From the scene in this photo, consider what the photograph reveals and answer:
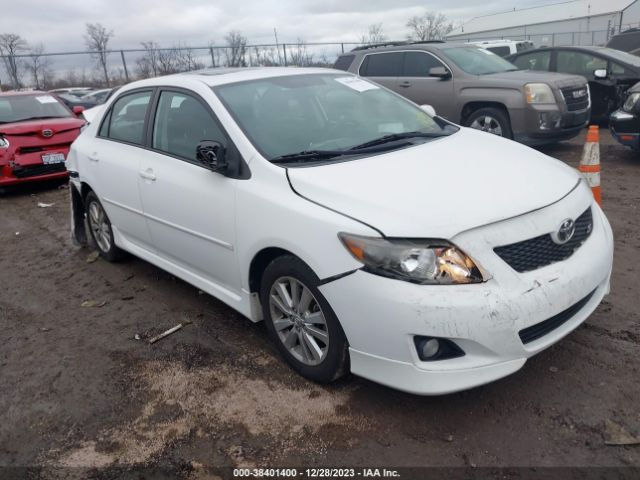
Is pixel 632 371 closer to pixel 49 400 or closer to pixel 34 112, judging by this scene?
pixel 49 400

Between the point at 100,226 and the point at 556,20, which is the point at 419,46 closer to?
the point at 100,226

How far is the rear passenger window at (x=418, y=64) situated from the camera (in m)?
9.02

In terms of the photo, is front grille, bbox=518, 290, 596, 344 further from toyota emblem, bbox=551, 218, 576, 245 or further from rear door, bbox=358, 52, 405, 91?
rear door, bbox=358, 52, 405, 91

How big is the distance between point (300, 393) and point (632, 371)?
1.82 meters

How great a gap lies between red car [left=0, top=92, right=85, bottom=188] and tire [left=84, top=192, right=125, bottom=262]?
12.2 ft

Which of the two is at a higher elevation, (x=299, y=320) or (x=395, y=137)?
(x=395, y=137)

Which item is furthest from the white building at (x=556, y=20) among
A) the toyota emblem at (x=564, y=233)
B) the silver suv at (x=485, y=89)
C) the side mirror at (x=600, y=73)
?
the toyota emblem at (x=564, y=233)

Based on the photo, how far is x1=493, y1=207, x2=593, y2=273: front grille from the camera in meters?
2.56

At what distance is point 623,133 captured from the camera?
294 inches

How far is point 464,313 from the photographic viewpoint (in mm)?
2428

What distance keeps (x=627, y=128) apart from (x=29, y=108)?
9.27 metres

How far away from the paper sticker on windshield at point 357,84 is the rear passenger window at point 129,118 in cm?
152

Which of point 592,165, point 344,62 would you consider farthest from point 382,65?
point 592,165

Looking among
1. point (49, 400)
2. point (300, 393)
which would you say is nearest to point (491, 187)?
point (300, 393)
